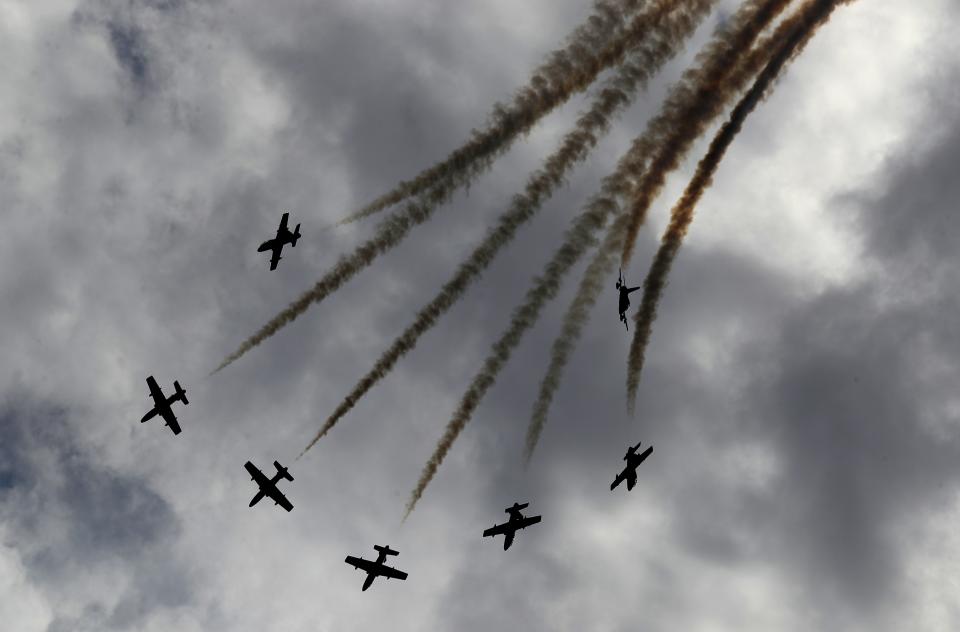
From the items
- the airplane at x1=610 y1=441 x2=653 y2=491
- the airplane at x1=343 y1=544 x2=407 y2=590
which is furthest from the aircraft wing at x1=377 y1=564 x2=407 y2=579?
the airplane at x1=610 y1=441 x2=653 y2=491

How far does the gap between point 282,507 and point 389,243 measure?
78.0 ft

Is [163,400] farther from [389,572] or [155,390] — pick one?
[389,572]

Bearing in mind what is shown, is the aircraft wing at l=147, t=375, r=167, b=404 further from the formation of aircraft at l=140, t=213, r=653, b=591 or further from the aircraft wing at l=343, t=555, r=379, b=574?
the aircraft wing at l=343, t=555, r=379, b=574

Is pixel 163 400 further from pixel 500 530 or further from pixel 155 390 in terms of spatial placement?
pixel 500 530

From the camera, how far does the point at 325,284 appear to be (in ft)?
140

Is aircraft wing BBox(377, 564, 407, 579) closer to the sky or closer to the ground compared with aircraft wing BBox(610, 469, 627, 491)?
closer to the ground

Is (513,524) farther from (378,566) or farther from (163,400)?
(163,400)

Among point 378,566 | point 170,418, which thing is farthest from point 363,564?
point 170,418

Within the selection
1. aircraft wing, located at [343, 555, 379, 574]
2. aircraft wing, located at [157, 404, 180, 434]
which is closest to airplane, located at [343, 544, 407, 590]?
aircraft wing, located at [343, 555, 379, 574]

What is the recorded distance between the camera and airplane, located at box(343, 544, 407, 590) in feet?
183

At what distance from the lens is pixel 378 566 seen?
56219 mm

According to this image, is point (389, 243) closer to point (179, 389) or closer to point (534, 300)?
point (534, 300)

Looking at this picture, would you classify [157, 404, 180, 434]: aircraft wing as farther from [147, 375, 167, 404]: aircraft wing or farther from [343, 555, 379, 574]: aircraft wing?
[343, 555, 379, 574]: aircraft wing

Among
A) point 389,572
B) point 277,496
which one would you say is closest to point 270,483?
point 277,496
